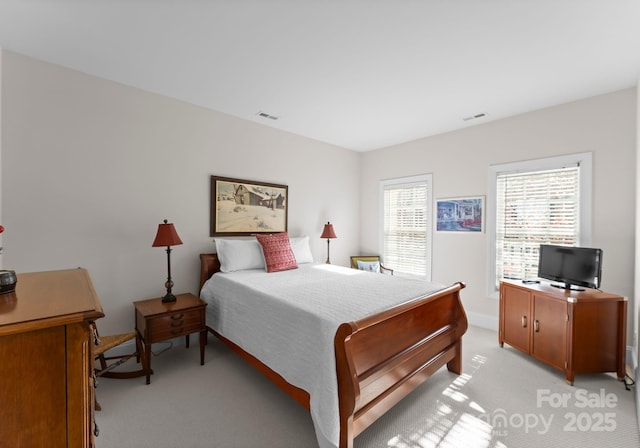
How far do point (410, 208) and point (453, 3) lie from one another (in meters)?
3.19

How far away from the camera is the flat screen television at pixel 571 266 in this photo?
103 inches

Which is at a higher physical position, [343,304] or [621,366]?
[343,304]

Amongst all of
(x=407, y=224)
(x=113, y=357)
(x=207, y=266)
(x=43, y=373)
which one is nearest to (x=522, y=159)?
(x=407, y=224)

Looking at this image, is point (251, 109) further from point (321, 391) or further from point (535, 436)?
point (535, 436)

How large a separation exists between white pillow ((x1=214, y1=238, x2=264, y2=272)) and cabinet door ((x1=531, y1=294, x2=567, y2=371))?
296cm

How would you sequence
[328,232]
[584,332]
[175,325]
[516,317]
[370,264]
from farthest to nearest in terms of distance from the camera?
1. [370,264]
2. [328,232]
3. [516,317]
4. [175,325]
5. [584,332]

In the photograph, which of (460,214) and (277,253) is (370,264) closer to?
(460,214)

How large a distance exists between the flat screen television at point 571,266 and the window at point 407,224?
5.04 ft

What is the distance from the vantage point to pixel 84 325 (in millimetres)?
894

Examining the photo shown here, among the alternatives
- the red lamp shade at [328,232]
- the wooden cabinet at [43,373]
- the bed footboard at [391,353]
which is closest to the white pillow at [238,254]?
the red lamp shade at [328,232]

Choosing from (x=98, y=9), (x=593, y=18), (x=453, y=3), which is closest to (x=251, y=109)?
(x=98, y=9)

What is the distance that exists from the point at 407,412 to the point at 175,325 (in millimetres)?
2079

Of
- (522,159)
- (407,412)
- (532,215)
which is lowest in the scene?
(407,412)

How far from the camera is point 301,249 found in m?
4.02
